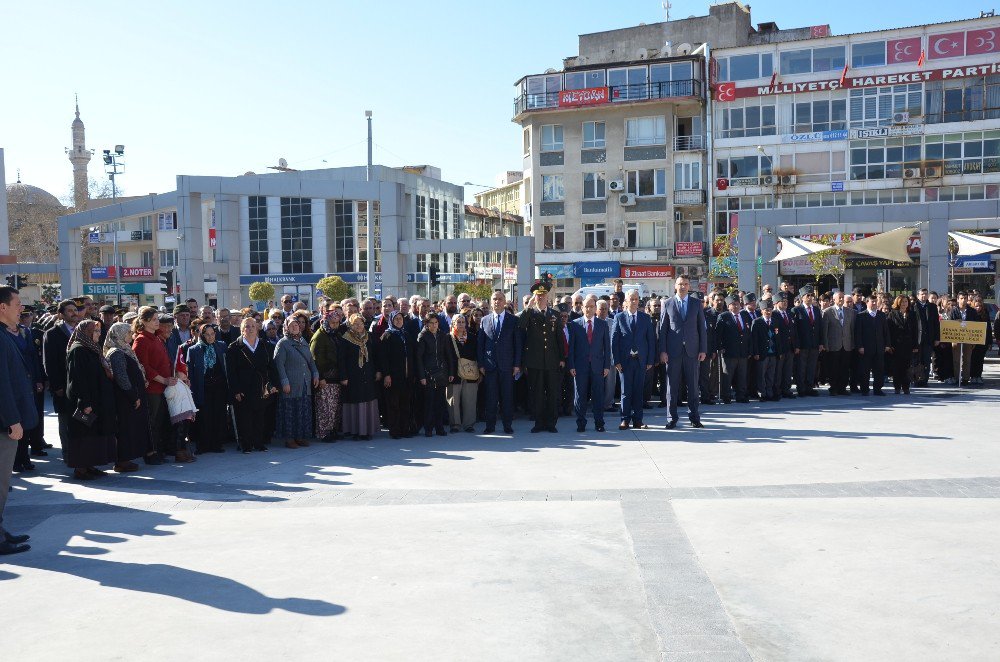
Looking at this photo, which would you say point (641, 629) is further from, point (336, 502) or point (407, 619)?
point (336, 502)

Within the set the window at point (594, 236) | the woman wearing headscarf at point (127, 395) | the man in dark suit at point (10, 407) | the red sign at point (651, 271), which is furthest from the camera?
the window at point (594, 236)

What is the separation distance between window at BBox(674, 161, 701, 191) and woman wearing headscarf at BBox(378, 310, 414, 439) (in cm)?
3939

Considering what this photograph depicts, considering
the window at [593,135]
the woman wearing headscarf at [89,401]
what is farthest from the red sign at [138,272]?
the woman wearing headscarf at [89,401]

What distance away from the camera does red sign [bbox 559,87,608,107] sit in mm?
49281

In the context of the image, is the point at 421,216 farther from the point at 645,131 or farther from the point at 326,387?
the point at 326,387

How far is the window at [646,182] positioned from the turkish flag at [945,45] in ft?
48.3

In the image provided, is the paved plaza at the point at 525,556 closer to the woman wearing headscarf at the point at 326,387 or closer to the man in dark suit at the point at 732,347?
the woman wearing headscarf at the point at 326,387

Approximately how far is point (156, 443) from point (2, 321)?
3.83m

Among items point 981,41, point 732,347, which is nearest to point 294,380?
point 732,347

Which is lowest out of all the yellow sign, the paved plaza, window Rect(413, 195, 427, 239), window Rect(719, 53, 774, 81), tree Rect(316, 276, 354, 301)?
the paved plaza

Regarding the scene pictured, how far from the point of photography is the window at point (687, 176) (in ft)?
159

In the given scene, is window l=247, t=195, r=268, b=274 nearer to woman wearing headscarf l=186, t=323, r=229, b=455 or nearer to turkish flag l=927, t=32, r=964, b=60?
turkish flag l=927, t=32, r=964, b=60

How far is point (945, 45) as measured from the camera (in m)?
42.1

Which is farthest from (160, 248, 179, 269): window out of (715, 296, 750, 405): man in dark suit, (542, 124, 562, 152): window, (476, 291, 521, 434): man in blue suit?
(476, 291, 521, 434): man in blue suit
